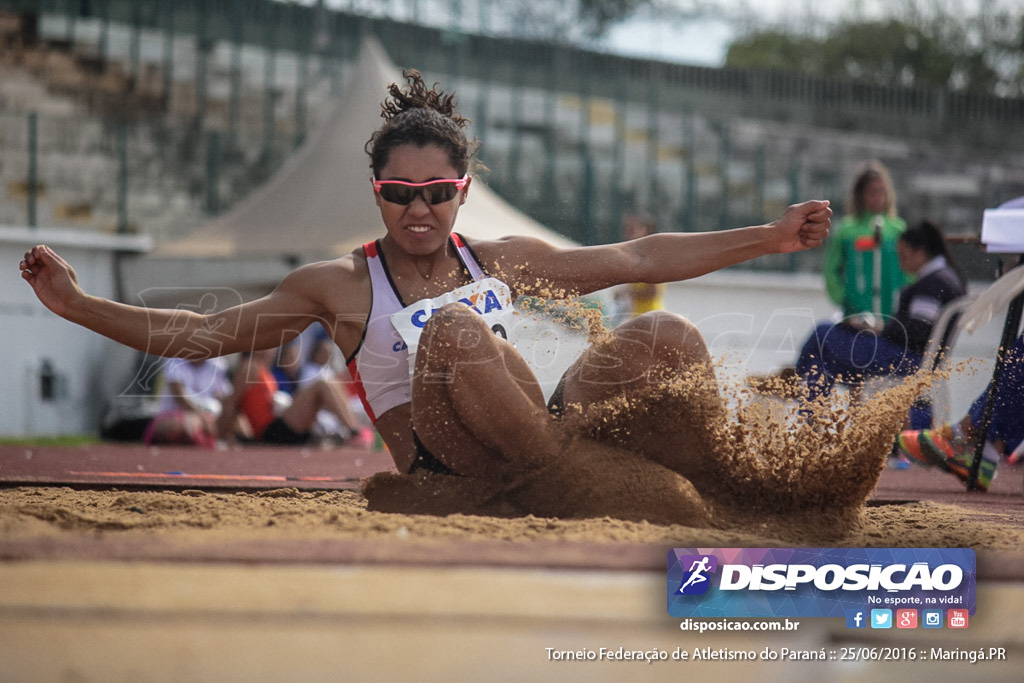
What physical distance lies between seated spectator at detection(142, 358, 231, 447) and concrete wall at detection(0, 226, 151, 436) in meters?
1.74

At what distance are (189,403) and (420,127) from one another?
19.3 ft

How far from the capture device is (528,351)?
301 cm

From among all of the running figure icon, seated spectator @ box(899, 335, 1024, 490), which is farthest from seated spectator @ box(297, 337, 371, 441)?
the running figure icon

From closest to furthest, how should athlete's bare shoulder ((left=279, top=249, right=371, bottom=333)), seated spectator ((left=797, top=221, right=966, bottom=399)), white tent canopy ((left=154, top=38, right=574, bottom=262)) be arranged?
athlete's bare shoulder ((left=279, top=249, right=371, bottom=333))
seated spectator ((left=797, top=221, right=966, bottom=399))
white tent canopy ((left=154, top=38, right=574, bottom=262))

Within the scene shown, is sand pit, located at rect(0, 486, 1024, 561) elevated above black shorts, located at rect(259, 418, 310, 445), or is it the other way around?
sand pit, located at rect(0, 486, 1024, 561)

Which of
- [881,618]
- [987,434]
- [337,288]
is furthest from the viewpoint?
[987,434]

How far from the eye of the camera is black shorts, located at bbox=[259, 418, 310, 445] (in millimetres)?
8258

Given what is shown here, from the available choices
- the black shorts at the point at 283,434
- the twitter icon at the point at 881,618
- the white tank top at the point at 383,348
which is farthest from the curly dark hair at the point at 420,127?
the black shorts at the point at 283,434

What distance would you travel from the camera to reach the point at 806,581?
1.85 m

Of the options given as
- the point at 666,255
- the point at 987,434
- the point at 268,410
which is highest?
the point at 666,255

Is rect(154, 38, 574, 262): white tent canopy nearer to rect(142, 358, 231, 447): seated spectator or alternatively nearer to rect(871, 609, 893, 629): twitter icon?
rect(142, 358, 231, 447): seated spectator

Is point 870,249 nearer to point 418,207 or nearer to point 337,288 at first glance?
point 418,207

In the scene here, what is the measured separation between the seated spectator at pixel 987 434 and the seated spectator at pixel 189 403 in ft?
17.1

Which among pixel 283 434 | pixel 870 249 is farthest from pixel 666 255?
pixel 283 434
